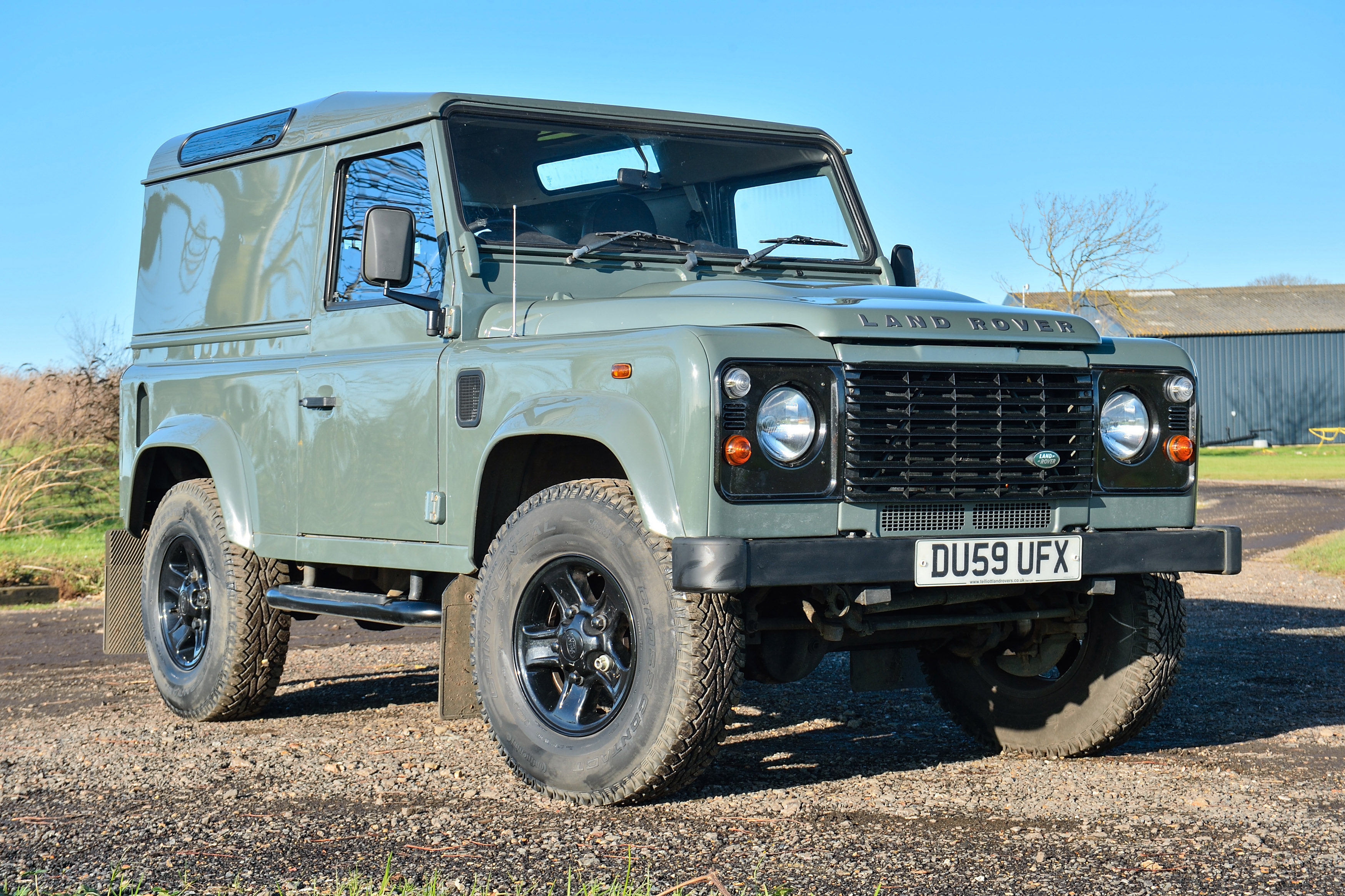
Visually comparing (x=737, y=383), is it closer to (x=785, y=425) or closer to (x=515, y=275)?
(x=785, y=425)

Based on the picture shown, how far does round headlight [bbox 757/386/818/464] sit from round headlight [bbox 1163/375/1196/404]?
1.42 m

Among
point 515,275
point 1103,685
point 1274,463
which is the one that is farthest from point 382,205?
point 1274,463

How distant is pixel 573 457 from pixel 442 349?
2.13ft

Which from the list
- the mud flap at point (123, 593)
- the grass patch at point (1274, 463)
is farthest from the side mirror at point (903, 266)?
the grass patch at point (1274, 463)

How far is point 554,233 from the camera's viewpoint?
534cm

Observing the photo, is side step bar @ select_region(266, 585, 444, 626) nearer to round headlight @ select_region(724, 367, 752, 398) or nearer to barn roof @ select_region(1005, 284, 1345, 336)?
round headlight @ select_region(724, 367, 752, 398)

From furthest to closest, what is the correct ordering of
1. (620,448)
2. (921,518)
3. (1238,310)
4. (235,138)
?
(1238,310), (235,138), (921,518), (620,448)

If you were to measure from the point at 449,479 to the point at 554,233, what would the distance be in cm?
109

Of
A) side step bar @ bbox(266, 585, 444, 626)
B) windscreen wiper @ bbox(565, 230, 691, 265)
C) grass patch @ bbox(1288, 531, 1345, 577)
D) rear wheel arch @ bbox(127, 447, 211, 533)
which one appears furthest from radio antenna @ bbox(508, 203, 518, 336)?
grass patch @ bbox(1288, 531, 1345, 577)

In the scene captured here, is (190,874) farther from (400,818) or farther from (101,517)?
(101,517)

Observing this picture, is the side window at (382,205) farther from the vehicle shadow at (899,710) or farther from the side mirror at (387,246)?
the vehicle shadow at (899,710)

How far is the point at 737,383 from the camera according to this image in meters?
3.90

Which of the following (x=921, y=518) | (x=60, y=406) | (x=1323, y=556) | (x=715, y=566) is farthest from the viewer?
(x=60, y=406)

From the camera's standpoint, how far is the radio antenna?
16.2ft
